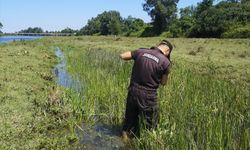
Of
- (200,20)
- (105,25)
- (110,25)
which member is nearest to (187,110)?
(200,20)

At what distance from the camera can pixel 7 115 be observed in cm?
879

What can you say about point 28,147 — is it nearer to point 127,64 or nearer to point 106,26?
point 127,64

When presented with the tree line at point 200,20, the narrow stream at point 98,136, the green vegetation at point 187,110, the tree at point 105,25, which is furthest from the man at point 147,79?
the tree at point 105,25

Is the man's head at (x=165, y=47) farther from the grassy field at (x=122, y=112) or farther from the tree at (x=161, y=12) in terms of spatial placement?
the tree at (x=161, y=12)

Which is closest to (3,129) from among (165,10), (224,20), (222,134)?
(222,134)

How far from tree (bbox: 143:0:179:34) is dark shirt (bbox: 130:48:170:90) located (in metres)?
72.7

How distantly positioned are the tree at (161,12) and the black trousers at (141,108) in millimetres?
72555

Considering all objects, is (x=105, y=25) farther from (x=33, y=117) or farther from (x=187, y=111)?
(x=187, y=111)

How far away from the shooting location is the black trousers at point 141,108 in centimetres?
763

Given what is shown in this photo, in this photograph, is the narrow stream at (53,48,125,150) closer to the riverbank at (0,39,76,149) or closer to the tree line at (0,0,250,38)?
the riverbank at (0,39,76,149)

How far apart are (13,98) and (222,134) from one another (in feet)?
20.8

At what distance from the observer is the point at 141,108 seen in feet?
25.0

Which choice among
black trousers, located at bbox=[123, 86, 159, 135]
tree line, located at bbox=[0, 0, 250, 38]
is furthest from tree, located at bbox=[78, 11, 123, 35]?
black trousers, located at bbox=[123, 86, 159, 135]

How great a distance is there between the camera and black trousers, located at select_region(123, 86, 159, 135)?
7.63 metres
